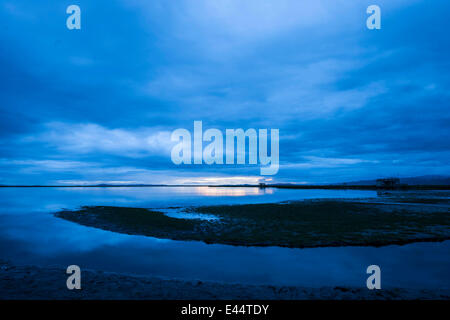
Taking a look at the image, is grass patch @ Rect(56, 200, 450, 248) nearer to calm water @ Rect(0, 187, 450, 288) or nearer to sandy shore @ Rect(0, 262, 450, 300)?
calm water @ Rect(0, 187, 450, 288)

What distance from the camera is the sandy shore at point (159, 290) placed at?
8422 mm

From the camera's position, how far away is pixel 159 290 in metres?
8.98

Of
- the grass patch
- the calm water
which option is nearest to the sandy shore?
the calm water

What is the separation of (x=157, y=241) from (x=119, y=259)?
426 cm

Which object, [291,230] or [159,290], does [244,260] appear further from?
[291,230]

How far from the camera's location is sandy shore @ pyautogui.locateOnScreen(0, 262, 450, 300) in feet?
27.6

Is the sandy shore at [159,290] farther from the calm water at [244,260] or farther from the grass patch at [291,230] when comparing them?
the grass patch at [291,230]

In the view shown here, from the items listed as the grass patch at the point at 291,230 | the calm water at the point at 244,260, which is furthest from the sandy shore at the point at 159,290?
the grass patch at the point at 291,230

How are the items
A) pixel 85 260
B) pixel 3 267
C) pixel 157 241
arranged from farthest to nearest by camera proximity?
pixel 157 241
pixel 85 260
pixel 3 267

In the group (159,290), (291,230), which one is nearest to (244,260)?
(159,290)
